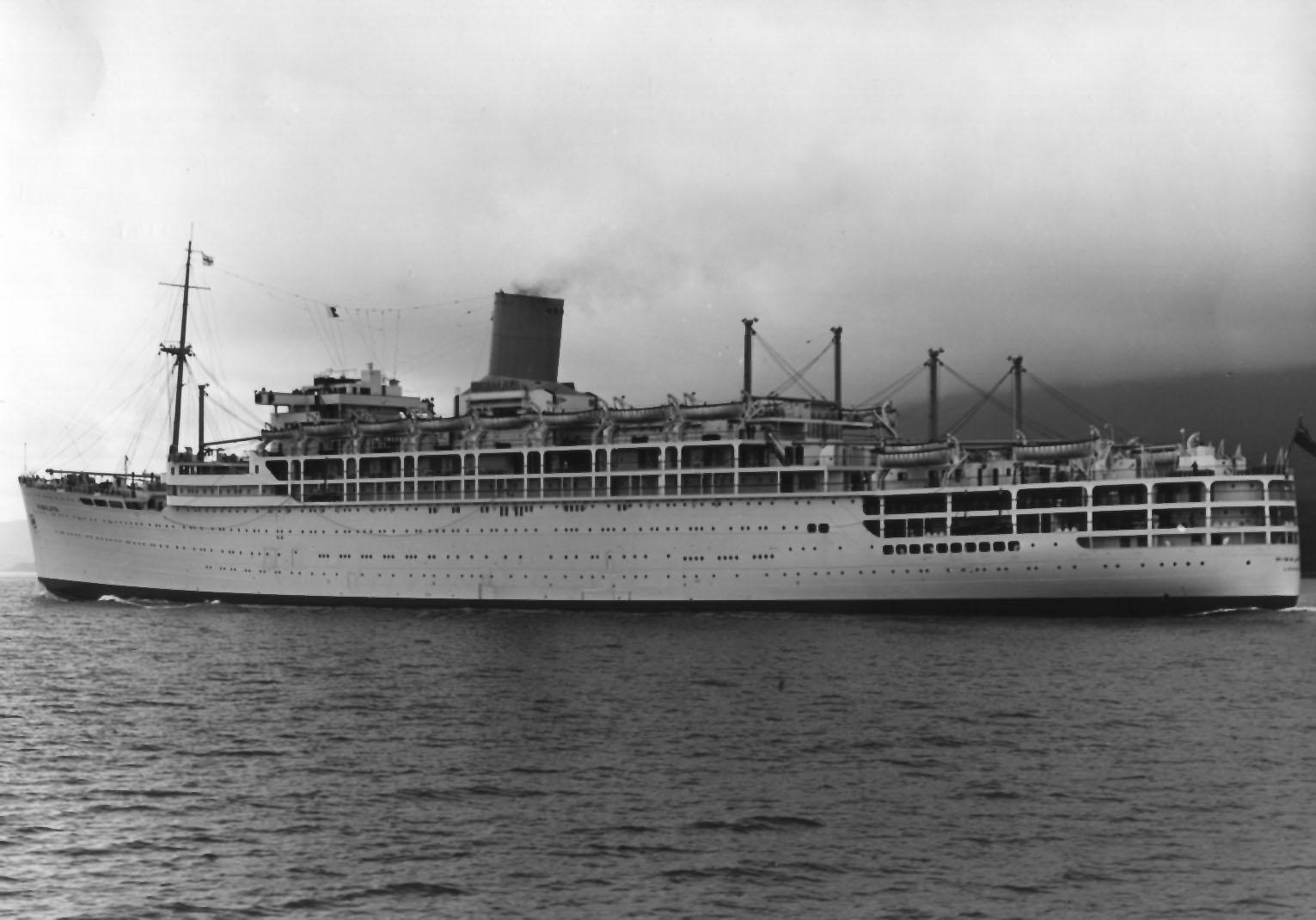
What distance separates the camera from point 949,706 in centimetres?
3456

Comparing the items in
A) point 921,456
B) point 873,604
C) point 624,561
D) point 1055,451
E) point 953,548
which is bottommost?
point 873,604

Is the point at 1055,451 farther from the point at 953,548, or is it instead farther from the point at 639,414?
the point at 639,414

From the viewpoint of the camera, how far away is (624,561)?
5972 centimetres

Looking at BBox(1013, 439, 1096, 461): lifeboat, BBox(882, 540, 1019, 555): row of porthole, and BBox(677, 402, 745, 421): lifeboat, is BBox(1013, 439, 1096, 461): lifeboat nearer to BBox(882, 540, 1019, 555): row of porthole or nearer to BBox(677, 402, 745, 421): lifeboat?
BBox(882, 540, 1019, 555): row of porthole

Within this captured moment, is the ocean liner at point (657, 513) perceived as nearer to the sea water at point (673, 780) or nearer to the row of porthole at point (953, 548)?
the row of porthole at point (953, 548)

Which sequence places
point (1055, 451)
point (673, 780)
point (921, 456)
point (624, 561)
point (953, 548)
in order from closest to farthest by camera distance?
point (673, 780), point (953, 548), point (1055, 451), point (921, 456), point (624, 561)

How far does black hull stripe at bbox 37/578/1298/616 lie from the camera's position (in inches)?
2069

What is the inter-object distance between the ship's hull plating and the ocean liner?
9 centimetres

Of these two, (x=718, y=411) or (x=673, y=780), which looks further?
(x=718, y=411)

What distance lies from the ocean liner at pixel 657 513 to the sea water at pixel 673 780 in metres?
6.53

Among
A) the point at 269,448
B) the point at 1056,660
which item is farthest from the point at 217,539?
the point at 1056,660

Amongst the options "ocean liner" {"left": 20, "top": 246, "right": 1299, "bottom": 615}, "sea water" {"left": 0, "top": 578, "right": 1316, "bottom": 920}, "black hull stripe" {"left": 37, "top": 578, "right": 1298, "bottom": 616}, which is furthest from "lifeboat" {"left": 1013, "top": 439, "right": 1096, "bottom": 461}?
"sea water" {"left": 0, "top": 578, "right": 1316, "bottom": 920}

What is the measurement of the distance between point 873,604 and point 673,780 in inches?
1212

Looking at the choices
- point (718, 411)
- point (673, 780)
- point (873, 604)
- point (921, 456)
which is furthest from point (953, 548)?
point (673, 780)
